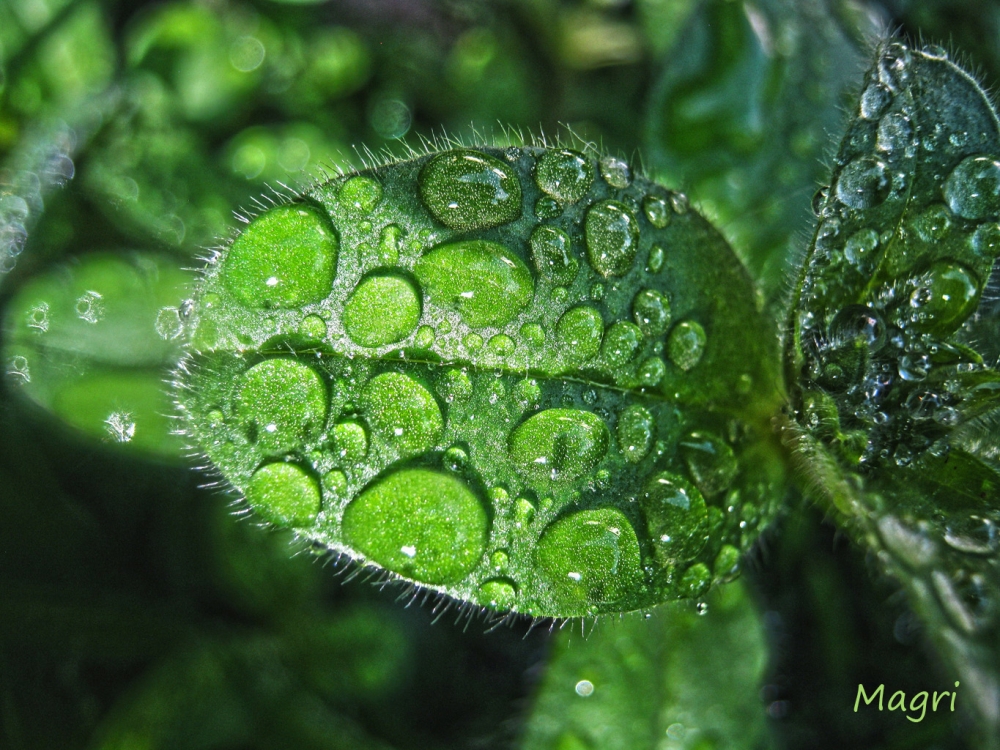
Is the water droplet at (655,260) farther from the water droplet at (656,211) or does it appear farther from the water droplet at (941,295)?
the water droplet at (941,295)

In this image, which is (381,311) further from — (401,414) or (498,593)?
(498,593)

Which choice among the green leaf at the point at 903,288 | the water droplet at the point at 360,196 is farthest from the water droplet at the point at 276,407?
the green leaf at the point at 903,288

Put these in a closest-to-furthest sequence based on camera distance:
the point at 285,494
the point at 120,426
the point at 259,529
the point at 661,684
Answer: the point at 285,494 → the point at 661,684 → the point at 120,426 → the point at 259,529

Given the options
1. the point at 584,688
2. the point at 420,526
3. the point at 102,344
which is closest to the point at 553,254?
the point at 420,526

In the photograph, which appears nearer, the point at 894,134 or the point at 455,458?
the point at 455,458

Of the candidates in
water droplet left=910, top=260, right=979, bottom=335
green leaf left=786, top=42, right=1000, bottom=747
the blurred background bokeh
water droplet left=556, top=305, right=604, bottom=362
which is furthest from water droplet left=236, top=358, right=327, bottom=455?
water droplet left=910, top=260, right=979, bottom=335

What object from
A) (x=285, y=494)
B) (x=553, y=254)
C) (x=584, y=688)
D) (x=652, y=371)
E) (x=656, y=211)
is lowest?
(x=584, y=688)
